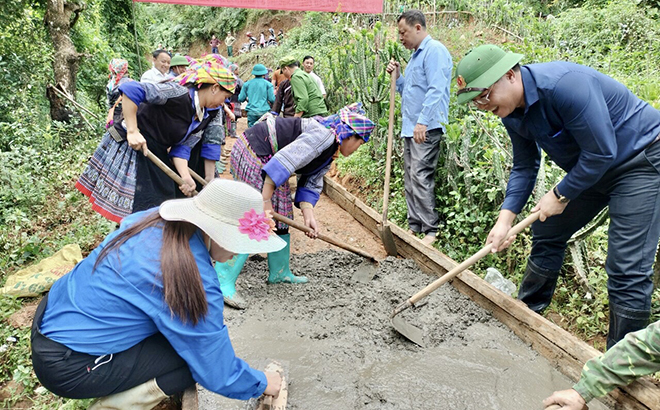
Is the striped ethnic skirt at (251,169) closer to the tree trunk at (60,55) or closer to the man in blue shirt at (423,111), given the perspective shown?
the man in blue shirt at (423,111)

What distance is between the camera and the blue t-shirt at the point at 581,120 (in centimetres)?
201

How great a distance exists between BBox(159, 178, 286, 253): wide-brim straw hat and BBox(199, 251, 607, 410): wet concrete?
3.54 ft

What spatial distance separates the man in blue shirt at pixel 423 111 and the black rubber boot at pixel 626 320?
6.18 ft

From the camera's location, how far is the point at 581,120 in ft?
6.61

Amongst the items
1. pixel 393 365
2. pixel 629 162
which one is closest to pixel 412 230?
pixel 393 365

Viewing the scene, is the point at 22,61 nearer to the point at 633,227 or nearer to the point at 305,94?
the point at 305,94

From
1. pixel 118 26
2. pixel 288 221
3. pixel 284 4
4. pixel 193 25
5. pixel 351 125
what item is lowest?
pixel 288 221

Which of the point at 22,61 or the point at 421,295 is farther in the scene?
the point at 22,61

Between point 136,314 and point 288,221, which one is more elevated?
point 136,314

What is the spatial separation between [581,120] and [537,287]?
4.21ft

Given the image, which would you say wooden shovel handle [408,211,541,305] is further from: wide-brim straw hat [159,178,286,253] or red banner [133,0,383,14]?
red banner [133,0,383,14]

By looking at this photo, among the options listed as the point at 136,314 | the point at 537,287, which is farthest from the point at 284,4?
the point at 136,314

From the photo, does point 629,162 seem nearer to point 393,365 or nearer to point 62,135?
point 393,365

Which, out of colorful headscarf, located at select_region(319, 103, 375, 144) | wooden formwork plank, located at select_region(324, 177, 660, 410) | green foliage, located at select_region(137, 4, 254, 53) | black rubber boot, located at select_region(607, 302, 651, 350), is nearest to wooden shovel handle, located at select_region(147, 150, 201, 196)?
colorful headscarf, located at select_region(319, 103, 375, 144)
